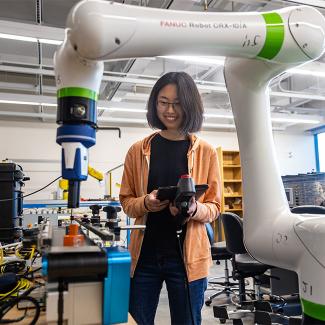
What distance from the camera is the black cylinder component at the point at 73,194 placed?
0.65 meters

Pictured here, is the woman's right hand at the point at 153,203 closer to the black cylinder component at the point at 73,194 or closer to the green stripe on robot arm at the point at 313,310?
the black cylinder component at the point at 73,194

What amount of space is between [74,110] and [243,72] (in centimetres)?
33

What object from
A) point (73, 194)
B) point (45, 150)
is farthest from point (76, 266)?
point (45, 150)

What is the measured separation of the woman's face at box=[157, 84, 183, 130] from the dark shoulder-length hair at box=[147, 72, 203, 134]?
0.01 meters

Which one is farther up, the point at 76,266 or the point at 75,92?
the point at 75,92

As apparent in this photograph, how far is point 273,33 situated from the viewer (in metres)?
0.54

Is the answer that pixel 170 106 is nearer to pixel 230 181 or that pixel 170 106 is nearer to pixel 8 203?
pixel 8 203

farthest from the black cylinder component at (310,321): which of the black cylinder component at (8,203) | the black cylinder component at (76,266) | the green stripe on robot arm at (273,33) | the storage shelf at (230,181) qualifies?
the storage shelf at (230,181)

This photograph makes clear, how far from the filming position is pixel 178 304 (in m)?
0.98

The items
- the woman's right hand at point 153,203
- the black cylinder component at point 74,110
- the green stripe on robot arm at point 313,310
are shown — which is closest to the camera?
the green stripe on robot arm at point 313,310

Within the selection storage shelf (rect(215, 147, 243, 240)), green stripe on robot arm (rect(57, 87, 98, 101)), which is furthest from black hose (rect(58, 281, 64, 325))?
storage shelf (rect(215, 147, 243, 240))

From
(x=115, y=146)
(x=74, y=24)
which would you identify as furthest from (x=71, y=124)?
(x=115, y=146)

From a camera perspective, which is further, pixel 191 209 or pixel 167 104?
pixel 167 104

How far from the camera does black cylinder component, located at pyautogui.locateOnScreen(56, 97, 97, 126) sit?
0.60 metres
